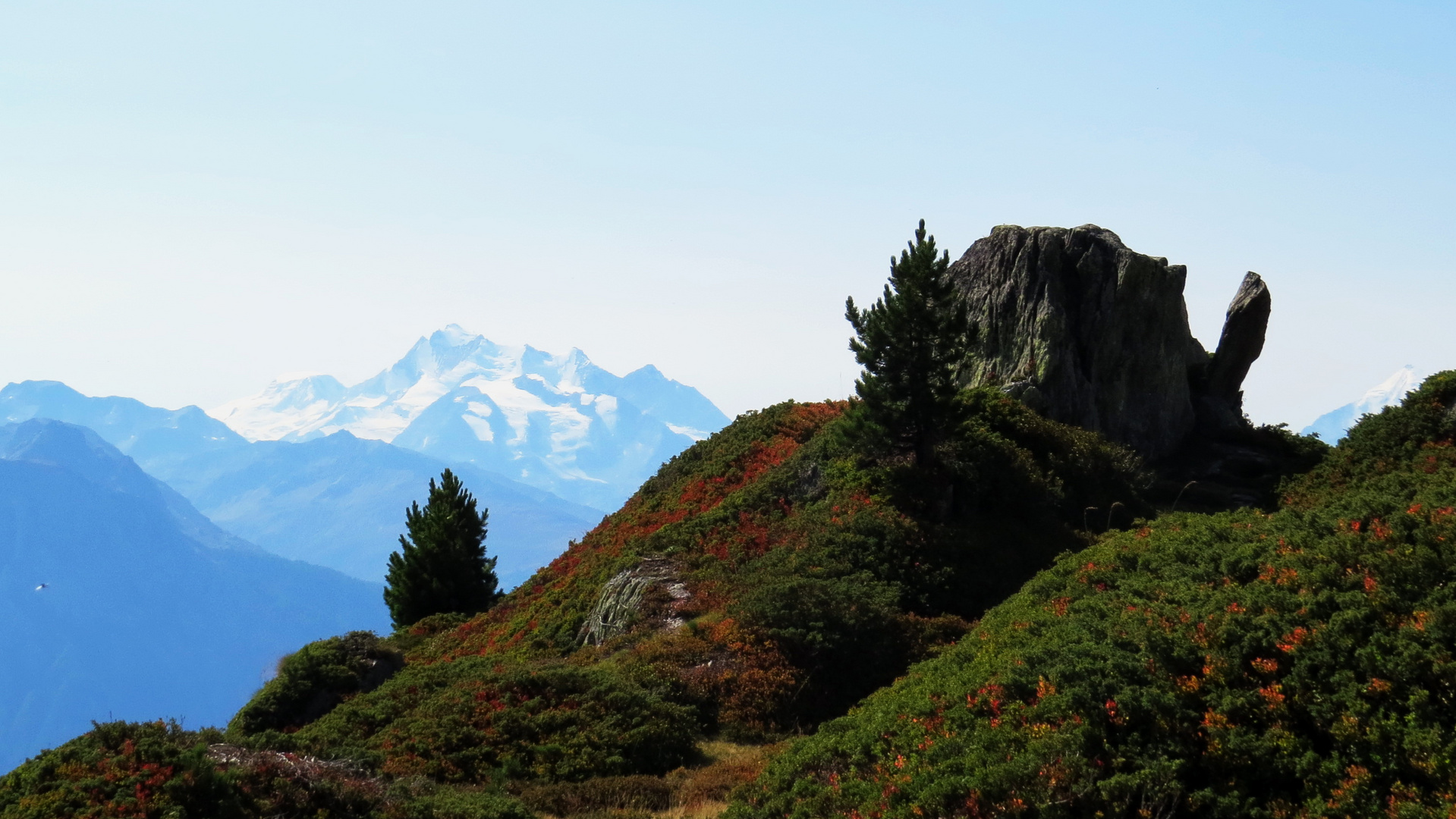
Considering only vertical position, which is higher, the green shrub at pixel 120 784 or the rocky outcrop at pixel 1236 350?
the rocky outcrop at pixel 1236 350

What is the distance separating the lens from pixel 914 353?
31625 millimetres

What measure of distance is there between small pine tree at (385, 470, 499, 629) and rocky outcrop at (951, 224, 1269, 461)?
2597 centimetres

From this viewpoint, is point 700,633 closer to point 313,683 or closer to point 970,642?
point 970,642

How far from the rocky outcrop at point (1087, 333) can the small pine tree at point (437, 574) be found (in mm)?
25972

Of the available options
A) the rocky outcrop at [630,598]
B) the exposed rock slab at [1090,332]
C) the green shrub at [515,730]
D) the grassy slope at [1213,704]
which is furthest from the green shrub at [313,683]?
the exposed rock slab at [1090,332]

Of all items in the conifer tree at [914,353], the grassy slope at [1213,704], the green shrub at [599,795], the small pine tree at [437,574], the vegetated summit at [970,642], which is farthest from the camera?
the small pine tree at [437,574]

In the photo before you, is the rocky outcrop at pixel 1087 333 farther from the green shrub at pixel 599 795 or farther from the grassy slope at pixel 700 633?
the green shrub at pixel 599 795

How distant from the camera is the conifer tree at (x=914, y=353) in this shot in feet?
104

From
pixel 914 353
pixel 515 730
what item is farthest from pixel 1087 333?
pixel 515 730

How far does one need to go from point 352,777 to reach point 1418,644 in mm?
15742

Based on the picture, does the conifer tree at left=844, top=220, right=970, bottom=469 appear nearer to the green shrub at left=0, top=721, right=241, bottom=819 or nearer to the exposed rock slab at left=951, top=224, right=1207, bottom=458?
the exposed rock slab at left=951, top=224, right=1207, bottom=458

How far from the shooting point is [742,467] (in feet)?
134

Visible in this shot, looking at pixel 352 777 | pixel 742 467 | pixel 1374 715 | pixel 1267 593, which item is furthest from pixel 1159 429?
pixel 352 777

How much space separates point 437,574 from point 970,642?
31881 mm
